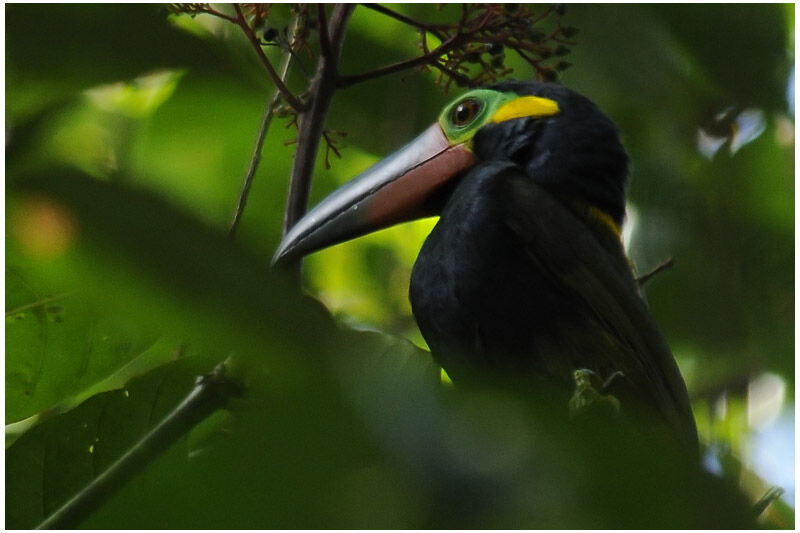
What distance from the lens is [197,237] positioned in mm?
336

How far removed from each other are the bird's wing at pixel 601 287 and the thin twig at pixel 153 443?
0.91 m

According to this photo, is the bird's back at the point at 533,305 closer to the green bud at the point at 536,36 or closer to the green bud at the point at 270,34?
the green bud at the point at 536,36

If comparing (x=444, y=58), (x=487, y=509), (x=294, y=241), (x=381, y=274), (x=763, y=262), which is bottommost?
(x=381, y=274)

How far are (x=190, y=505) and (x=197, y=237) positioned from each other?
→ 6.1 inches

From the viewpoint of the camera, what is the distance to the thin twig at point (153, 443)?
81 cm

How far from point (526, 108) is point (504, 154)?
0.35 feet

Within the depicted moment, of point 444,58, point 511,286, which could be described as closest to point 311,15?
point 444,58

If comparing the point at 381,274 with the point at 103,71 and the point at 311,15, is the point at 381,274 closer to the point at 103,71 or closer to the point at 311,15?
the point at 311,15

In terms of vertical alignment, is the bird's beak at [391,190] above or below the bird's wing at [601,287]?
above

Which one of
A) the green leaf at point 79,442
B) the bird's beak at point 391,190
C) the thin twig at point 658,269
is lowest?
the thin twig at point 658,269

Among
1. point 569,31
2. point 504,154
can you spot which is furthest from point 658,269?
point 569,31

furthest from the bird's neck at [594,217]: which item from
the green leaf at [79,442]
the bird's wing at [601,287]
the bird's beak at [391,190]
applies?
the green leaf at [79,442]

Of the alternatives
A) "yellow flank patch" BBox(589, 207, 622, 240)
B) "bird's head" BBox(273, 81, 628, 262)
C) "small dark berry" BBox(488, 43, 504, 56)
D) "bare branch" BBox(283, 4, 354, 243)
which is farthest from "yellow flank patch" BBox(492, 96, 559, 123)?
"bare branch" BBox(283, 4, 354, 243)

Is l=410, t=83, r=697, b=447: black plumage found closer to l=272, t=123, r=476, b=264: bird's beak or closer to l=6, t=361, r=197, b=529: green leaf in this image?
l=272, t=123, r=476, b=264: bird's beak
